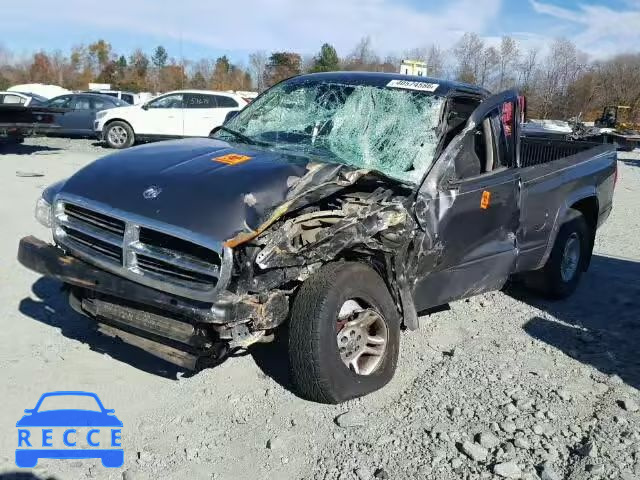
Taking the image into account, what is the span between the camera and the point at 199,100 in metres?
17.3

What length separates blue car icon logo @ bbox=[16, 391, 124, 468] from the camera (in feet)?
10.3

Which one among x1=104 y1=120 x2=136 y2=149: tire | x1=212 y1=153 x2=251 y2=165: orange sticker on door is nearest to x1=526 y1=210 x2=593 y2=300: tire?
x1=212 y1=153 x2=251 y2=165: orange sticker on door

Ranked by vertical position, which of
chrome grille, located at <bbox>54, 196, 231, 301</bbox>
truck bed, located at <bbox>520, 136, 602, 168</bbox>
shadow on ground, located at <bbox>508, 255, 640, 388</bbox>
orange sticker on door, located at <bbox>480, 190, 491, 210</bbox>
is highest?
truck bed, located at <bbox>520, 136, 602, 168</bbox>

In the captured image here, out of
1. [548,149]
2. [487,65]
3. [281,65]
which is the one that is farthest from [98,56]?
[548,149]

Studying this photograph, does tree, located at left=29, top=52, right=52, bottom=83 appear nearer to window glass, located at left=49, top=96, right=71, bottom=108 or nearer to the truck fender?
window glass, located at left=49, top=96, right=71, bottom=108

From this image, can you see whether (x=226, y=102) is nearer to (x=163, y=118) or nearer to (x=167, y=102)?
(x=167, y=102)

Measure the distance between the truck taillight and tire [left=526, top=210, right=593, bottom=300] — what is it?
3.78ft

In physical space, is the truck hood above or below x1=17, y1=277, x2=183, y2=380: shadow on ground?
above

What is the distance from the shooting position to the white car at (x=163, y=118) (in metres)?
17.0

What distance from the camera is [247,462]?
3162 millimetres

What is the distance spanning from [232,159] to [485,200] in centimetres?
190

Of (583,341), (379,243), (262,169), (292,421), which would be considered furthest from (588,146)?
(292,421)

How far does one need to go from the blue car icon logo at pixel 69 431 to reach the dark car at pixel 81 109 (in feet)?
55.9

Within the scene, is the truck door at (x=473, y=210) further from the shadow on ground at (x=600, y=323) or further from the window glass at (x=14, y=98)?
the window glass at (x=14, y=98)
